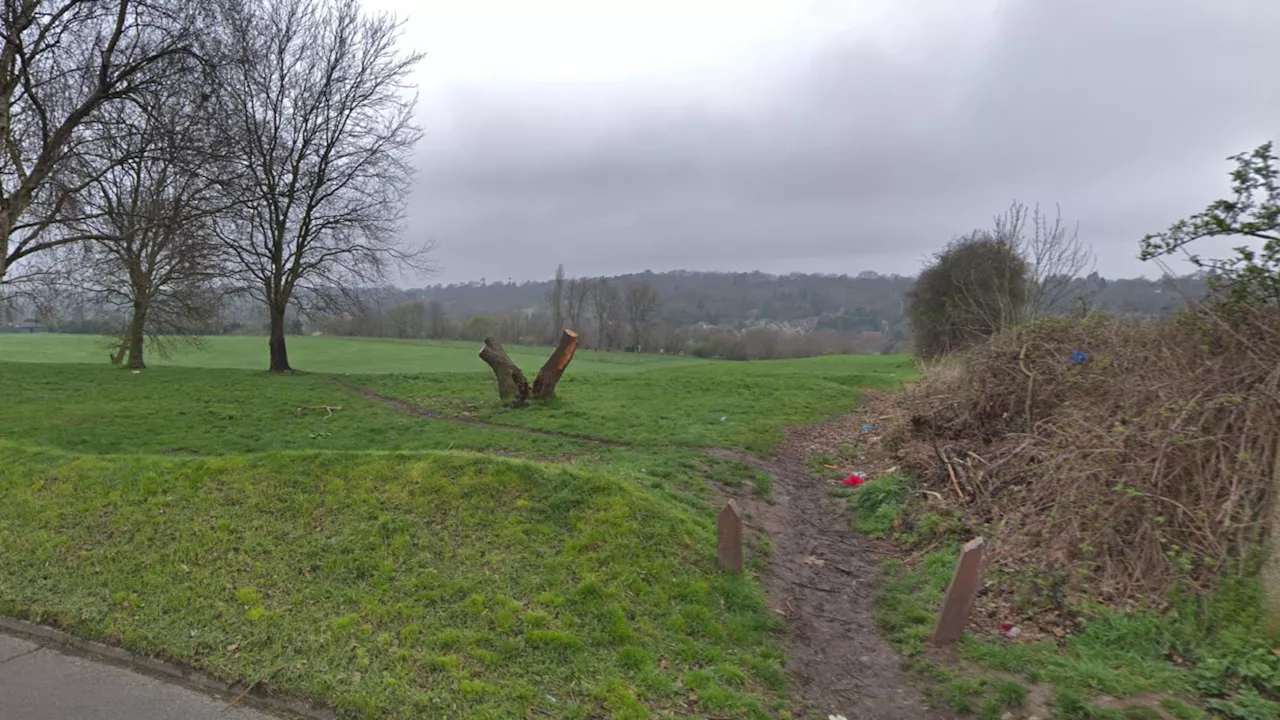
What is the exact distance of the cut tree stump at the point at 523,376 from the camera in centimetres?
1538

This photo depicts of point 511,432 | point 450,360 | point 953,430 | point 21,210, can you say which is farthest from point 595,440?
point 450,360

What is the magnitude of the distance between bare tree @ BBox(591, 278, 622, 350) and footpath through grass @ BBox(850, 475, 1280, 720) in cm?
6393

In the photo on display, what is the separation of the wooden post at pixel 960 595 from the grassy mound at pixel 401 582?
1258mm

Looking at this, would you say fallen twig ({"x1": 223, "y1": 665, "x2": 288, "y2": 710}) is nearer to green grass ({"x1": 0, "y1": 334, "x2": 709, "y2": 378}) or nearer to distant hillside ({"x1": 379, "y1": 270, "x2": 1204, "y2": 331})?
green grass ({"x1": 0, "y1": 334, "x2": 709, "y2": 378})

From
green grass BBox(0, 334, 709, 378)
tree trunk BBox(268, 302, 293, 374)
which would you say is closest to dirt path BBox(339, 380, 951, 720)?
green grass BBox(0, 334, 709, 378)

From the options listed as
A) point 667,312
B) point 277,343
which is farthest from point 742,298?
point 277,343

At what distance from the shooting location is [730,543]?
5875 mm

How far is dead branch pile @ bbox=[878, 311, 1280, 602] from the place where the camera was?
503 cm

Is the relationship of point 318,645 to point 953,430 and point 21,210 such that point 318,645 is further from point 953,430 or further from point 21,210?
point 21,210

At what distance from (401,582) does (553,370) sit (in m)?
10.4

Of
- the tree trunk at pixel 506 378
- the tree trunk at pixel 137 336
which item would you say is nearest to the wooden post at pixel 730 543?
the tree trunk at pixel 506 378

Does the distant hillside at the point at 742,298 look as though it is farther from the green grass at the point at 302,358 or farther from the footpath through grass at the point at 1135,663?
the footpath through grass at the point at 1135,663

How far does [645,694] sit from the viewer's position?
4133 mm

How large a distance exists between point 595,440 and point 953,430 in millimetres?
6016
